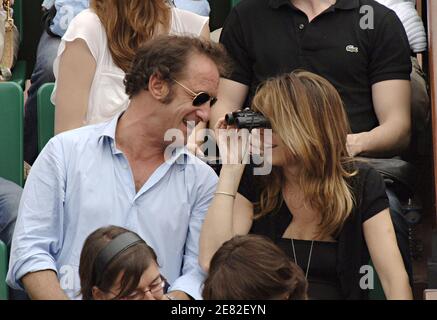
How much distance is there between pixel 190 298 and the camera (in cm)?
290

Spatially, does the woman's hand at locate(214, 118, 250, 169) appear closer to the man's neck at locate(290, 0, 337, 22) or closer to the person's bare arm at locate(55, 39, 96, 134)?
the person's bare arm at locate(55, 39, 96, 134)

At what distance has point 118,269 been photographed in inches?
101

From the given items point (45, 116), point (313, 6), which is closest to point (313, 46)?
point (313, 6)

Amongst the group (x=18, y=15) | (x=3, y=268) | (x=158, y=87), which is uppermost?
(x=158, y=87)

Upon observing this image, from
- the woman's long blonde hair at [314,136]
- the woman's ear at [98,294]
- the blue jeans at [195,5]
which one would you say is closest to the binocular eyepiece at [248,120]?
the woman's long blonde hair at [314,136]

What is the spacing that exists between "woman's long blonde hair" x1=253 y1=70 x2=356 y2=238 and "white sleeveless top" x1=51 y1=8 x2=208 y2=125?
54 centimetres

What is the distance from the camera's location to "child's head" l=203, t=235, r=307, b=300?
2.37 m

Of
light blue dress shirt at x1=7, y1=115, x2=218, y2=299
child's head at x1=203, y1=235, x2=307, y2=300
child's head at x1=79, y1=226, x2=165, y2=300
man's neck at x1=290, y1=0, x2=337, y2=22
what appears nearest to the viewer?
child's head at x1=203, y1=235, x2=307, y2=300

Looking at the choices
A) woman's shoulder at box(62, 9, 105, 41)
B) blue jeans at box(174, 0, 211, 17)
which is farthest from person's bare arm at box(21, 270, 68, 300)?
blue jeans at box(174, 0, 211, 17)

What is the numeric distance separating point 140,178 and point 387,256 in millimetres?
714

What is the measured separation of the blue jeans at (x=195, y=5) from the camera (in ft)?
14.3

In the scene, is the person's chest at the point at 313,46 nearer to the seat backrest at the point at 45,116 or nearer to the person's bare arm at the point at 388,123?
the person's bare arm at the point at 388,123

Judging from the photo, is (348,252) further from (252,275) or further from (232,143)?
(252,275)

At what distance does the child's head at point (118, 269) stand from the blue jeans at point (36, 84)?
55.7 inches
